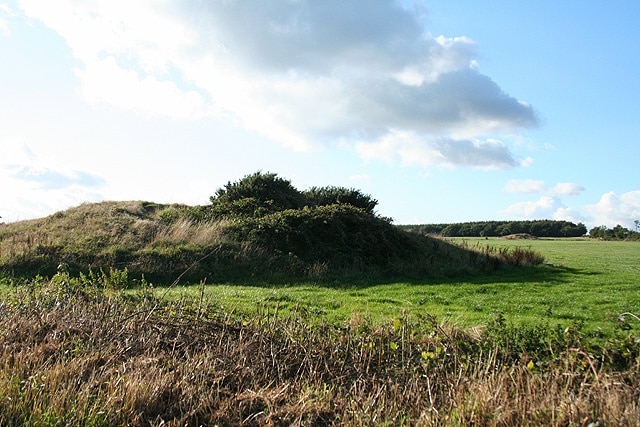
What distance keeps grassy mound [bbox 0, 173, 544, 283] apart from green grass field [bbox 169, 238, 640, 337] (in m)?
2.90

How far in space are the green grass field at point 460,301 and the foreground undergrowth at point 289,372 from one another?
0.98 metres

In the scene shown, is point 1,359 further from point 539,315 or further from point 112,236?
point 112,236

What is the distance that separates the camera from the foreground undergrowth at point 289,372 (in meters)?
4.84

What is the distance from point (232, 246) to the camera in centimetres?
2003

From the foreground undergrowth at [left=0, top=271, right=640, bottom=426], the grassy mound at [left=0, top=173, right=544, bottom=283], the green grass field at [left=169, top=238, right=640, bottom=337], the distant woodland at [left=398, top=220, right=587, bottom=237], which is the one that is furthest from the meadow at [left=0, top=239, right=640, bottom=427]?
the distant woodland at [left=398, top=220, right=587, bottom=237]

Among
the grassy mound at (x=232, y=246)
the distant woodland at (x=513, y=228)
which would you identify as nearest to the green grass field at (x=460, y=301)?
the grassy mound at (x=232, y=246)

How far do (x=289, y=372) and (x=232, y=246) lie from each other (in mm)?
14212

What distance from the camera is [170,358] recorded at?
20.7ft

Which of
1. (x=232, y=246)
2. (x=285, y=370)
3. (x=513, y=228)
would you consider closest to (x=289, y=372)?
(x=285, y=370)

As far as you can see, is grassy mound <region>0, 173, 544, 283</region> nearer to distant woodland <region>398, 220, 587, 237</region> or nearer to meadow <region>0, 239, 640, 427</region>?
meadow <region>0, 239, 640, 427</region>

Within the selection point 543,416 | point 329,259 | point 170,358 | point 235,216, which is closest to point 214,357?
point 170,358

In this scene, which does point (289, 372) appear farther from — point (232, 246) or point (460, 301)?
Answer: point (232, 246)

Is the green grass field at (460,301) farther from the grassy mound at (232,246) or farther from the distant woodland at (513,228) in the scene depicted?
the distant woodland at (513,228)

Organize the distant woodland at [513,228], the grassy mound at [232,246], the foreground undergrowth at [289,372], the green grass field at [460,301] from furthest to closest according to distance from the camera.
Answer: the distant woodland at [513,228] < the grassy mound at [232,246] < the green grass field at [460,301] < the foreground undergrowth at [289,372]
